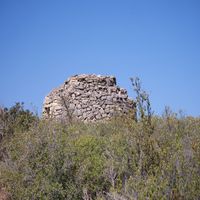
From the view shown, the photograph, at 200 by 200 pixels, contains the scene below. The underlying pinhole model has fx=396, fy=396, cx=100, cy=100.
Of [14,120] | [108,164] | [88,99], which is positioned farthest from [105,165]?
[88,99]

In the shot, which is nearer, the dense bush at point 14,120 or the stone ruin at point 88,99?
the dense bush at point 14,120

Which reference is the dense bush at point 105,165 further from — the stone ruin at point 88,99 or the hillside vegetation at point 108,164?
the stone ruin at point 88,99

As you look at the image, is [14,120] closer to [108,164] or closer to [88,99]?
[88,99]

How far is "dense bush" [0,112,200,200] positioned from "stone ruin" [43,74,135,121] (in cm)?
759

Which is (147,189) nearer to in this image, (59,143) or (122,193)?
(122,193)

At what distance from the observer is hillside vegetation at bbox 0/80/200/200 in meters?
7.01

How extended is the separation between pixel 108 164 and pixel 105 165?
16.3 inches

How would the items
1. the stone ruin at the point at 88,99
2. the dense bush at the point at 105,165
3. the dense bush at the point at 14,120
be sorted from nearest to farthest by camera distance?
the dense bush at the point at 105,165
the dense bush at the point at 14,120
the stone ruin at the point at 88,99

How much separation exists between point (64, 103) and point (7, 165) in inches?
369

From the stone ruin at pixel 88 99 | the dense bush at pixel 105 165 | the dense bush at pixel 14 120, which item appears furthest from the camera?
the stone ruin at pixel 88 99

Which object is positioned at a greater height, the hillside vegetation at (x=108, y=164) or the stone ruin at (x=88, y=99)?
the stone ruin at (x=88, y=99)

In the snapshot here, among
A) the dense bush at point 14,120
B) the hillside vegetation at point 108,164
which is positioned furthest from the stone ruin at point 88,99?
the hillside vegetation at point 108,164

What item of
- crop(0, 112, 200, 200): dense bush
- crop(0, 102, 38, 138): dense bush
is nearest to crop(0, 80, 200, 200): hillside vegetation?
crop(0, 112, 200, 200): dense bush

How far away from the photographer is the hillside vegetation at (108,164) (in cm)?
701
